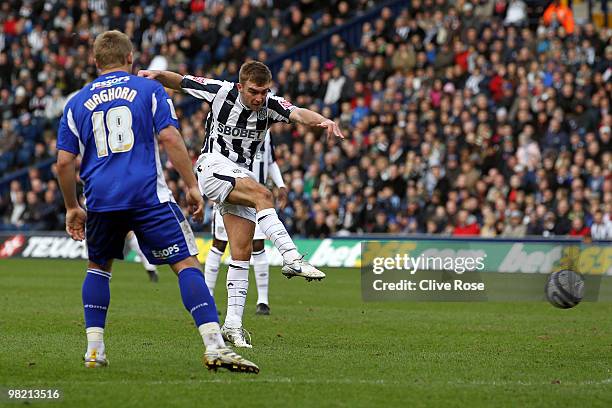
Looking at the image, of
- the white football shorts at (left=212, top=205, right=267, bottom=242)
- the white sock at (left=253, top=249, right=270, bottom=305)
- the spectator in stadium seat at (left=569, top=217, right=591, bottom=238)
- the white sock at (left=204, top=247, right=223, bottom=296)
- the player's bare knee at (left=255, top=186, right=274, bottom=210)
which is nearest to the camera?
the player's bare knee at (left=255, top=186, right=274, bottom=210)

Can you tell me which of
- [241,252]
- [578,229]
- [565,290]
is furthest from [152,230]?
[578,229]

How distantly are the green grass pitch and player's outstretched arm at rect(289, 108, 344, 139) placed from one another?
1863mm

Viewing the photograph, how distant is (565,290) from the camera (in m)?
14.6

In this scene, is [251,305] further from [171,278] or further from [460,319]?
[171,278]

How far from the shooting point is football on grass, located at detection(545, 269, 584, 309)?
14.6 metres

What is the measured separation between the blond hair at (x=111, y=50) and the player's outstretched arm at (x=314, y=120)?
204 cm

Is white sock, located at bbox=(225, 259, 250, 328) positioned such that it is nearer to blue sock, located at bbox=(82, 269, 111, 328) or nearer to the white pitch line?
blue sock, located at bbox=(82, 269, 111, 328)

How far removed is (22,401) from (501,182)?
18185 millimetres

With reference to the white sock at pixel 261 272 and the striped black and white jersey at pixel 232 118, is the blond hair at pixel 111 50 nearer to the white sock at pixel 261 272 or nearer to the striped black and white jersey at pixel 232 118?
the striped black and white jersey at pixel 232 118

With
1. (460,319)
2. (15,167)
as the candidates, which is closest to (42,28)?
(15,167)

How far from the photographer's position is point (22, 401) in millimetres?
7289

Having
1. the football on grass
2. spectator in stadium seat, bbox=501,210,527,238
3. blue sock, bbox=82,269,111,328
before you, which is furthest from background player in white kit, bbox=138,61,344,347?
spectator in stadium seat, bbox=501,210,527,238

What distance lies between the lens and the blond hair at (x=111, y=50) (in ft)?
27.8

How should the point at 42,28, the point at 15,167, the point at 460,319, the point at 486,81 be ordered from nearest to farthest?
1. the point at 460,319
2. the point at 486,81
3. the point at 15,167
4. the point at 42,28
